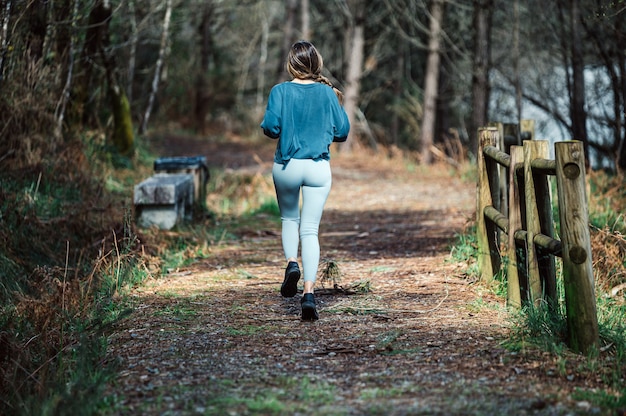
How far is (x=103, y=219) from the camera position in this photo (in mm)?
8953

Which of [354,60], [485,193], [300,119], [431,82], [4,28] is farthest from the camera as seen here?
[354,60]

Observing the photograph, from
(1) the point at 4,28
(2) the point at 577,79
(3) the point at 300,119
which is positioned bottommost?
(3) the point at 300,119

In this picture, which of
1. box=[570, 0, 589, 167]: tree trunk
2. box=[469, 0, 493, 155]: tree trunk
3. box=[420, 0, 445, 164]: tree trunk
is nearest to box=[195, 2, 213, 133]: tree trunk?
box=[420, 0, 445, 164]: tree trunk

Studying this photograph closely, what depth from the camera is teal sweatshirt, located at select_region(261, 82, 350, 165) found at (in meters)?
5.44

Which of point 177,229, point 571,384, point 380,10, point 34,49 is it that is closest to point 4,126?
point 34,49

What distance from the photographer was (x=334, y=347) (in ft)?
16.2

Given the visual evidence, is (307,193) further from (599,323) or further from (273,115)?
(599,323)

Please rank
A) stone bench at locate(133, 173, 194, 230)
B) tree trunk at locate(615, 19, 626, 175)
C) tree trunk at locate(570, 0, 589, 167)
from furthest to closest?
tree trunk at locate(570, 0, 589, 167), tree trunk at locate(615, 19, 626, 175), stone bench at locate(133, 173, 194, 230)

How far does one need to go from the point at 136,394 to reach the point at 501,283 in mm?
3312

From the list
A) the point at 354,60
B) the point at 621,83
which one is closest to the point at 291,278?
the point at 621,83

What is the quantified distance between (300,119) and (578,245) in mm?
2018

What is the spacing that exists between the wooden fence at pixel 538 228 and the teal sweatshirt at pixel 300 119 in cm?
136

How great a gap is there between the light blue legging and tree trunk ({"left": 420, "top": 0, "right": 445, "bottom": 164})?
43.5ft

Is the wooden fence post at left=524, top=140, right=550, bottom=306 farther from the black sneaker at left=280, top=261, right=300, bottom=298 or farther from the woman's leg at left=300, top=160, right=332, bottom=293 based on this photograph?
the black sneaker at left=280, top=261, right=300, bottom=298
